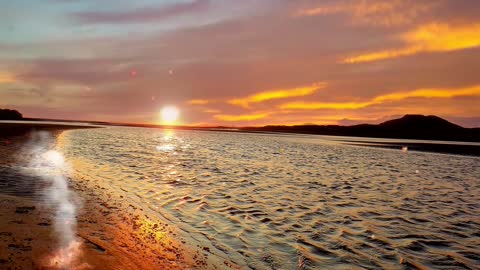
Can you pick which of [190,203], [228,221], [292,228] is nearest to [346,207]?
[292,228]

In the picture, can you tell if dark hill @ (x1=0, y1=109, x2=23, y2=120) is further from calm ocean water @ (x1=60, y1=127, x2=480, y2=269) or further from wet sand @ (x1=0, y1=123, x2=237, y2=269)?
wet sand @ (x1=0, y1=123, x2=237, y2=269)

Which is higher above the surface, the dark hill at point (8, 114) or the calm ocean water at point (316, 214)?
the dark hill at point (8, 114)

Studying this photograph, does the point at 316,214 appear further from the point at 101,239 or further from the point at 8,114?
the point at 8,114

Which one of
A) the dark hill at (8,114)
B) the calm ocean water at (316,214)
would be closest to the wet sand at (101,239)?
the calm ocean water at (316,214)

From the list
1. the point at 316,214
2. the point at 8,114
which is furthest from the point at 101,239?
the point at 8,114

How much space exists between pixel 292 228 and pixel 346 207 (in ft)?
15.9

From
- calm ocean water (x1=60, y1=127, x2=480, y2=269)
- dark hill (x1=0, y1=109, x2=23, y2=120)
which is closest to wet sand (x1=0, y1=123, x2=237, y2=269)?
calm ocean water (x1=60, y1=127, x2=480, y2=269)

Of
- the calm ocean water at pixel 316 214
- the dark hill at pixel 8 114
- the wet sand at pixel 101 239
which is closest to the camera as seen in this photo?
the wet sand at pixel 101 239

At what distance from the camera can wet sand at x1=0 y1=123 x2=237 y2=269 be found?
7781 mm

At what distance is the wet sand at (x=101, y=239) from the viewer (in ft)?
25.5

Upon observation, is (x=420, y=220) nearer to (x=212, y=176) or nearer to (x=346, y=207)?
(x=346, y=207)

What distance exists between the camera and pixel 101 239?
375 inches

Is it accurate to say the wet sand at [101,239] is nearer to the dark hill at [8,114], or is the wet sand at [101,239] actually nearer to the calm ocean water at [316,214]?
the calm ocean water at [316,214]

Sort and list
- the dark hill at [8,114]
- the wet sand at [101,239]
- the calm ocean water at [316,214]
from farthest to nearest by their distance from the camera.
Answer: the dark hill at [8,114] < the calm ocean water at [316,214] < the wet sand at [101,239]
